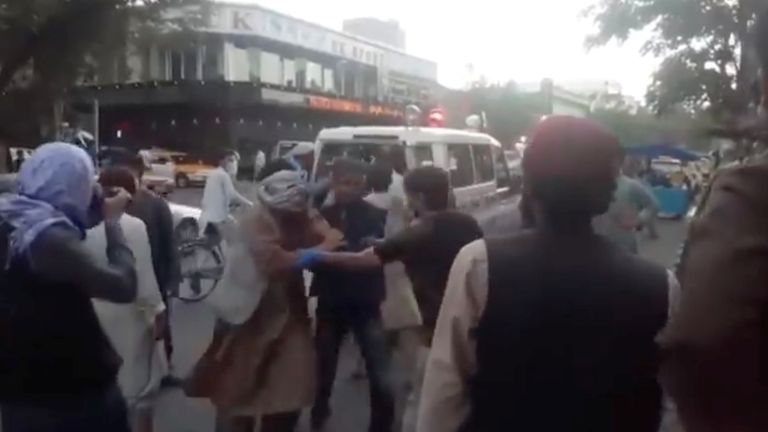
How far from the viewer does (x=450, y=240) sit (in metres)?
5.12

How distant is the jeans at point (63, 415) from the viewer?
339cm

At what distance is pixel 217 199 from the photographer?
526 inches

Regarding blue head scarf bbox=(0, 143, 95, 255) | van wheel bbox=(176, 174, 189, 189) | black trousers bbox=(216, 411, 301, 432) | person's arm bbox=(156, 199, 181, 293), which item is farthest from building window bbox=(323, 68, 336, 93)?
blue head scarf bbox=(0, 143, 95, 255)

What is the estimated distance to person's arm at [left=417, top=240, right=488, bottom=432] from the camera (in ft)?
9.00

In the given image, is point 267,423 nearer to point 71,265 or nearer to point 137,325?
point 137,325

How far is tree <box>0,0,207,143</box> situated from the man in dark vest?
1519cm

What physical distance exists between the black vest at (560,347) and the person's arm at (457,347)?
24mm

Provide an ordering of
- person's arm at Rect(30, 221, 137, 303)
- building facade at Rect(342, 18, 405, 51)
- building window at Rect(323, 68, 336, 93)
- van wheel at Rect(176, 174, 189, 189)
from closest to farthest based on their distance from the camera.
→ person's arm at Rect(30, 221, 137, 303) → van wheel at Rect(176, 174, 189, 189) → building window at Rect(323, 68, 336, 93) → building facade at Rect(342, 18, 405, 51)

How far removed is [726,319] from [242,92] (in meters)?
47.5

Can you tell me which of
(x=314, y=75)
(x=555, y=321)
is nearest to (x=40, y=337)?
(x=555, y=321)

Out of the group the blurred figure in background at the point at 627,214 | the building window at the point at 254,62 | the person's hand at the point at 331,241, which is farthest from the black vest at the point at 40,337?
the building window at the point at 254,62

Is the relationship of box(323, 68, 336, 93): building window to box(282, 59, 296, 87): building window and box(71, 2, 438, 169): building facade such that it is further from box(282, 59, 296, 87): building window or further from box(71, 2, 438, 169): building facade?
box(282, 59, 296, 87): building window

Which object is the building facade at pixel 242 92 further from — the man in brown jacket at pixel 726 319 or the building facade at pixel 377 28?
the man in brown jacket at pixel 726 319

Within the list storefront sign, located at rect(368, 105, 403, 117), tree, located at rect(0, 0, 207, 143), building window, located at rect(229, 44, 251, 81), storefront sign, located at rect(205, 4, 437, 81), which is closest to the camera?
tree, located at rect(0, 0, 207, 143)
